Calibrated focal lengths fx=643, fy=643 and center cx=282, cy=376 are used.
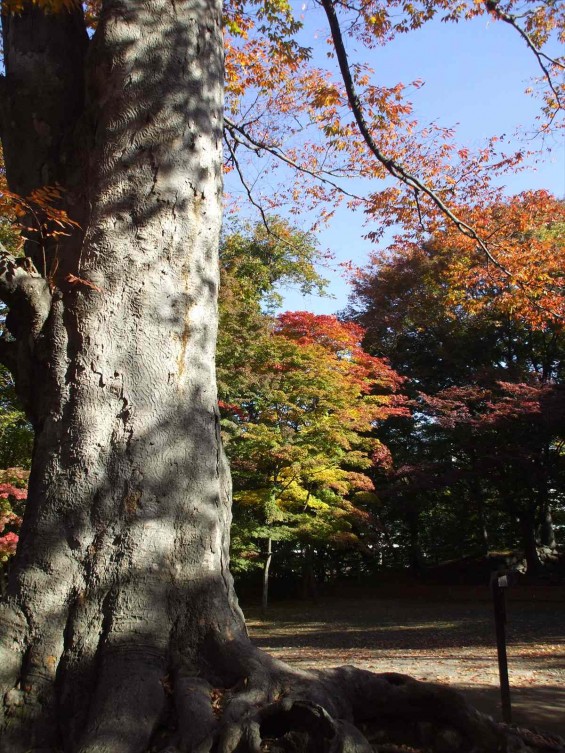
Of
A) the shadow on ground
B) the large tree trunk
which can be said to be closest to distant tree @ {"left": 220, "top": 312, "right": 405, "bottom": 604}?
the shadow on ground

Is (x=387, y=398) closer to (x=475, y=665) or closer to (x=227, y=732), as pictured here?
(x=475, y=665)

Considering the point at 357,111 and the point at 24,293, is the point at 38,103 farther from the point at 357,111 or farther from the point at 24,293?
the point at 357,111

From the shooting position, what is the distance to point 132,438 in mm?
2896

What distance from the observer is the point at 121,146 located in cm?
332

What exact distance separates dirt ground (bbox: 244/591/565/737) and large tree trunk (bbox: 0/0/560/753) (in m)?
2.23

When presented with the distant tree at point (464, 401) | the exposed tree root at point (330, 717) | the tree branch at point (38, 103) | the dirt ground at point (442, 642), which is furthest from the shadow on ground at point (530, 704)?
the distant tree at point (464, 401)

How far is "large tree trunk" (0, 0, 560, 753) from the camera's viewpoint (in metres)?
2.53

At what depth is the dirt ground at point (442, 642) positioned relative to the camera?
5.11m

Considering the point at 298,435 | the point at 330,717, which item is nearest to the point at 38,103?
the point at 330,717

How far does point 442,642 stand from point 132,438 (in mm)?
8091

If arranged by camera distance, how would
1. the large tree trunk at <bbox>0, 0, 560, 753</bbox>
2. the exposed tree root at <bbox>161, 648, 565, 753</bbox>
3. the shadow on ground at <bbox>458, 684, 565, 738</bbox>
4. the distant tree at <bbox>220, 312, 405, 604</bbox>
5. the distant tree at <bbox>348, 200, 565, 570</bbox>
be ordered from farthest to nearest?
the distant tree at <bbox>348, 200, 565, 570</bbox>
the distant tree at <bbox>220, 312, 405, 604</bbox>
the shadow on ground at <bbox>458, 684, 565, 738</bbox>
the large tree trunk at <bbox>0, 0, 560, 753</bbox>
the exposed tree root at <bbox>161, 648, 565, 753</bbox>

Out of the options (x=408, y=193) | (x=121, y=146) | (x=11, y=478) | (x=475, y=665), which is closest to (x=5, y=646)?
(x=121, y=146)

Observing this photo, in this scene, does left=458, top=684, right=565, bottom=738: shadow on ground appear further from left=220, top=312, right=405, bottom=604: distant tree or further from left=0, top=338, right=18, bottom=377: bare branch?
left=220, top=312, right=405, bottom=604: distant tree

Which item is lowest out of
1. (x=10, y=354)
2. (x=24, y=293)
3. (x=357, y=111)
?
(x=10, y=354)
